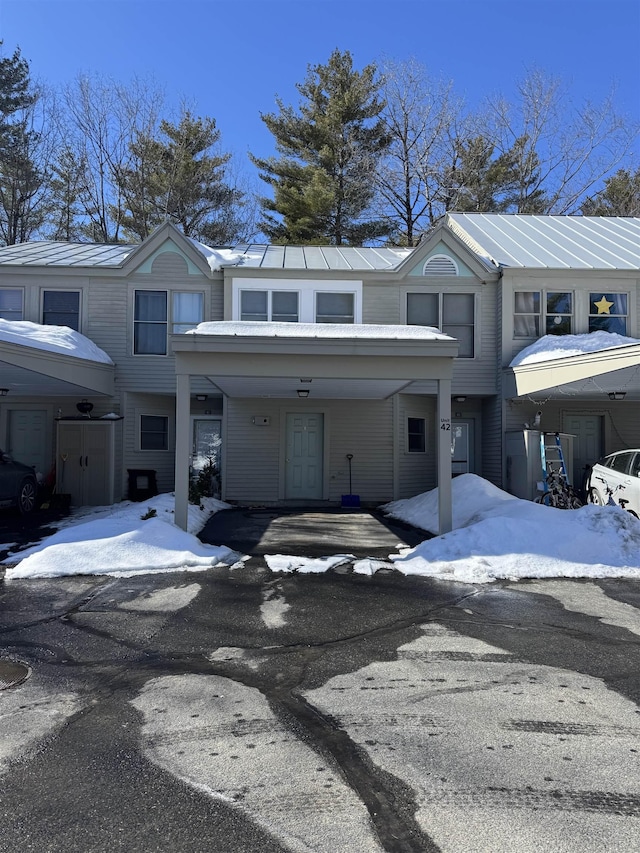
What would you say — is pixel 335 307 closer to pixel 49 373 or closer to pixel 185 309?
pixel 185 309

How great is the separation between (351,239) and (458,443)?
45.8ft

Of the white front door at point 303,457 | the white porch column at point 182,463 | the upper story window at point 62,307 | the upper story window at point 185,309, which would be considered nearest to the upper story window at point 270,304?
the upper story window at point 185,309

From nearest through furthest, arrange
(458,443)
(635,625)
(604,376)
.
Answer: (635,625), (604,376), (458,443)

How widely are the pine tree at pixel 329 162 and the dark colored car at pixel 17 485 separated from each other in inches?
669

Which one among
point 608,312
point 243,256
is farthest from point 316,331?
point 608,312

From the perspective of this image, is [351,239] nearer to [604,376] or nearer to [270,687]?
[604,376]

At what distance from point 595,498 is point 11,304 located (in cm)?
1370

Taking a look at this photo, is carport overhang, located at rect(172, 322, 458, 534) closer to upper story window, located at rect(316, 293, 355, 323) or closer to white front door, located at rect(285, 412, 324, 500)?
upper story window, located at rect(316, 293, 355, 323)

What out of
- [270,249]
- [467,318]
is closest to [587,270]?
[467,318]

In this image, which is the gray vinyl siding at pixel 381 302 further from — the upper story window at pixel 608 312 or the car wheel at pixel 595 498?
the car wheel at pixel 595 498

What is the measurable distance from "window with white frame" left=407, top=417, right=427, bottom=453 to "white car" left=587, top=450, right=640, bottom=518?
4174mm

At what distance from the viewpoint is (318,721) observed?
3781mm

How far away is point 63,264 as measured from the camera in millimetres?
14742

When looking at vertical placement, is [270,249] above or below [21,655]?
above
